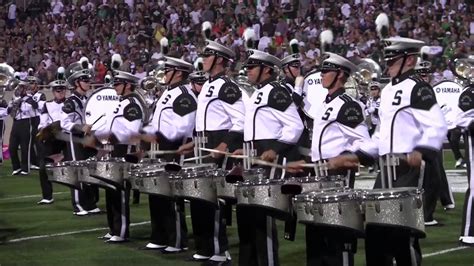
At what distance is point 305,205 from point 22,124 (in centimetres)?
1546

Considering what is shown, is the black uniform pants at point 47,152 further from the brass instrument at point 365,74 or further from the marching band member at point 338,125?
the marching band member at point 338,125

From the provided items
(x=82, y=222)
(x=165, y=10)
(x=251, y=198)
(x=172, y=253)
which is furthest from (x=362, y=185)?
(x=165, y=10)

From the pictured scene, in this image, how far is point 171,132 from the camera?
11.6 meters

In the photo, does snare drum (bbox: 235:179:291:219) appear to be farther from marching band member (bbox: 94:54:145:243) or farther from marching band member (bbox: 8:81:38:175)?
marching band member (bbox: 8:81:38:175)

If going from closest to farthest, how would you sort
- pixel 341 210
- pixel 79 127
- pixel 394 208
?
pixel 394 208 < pixel 341 210 < pixel 79 127

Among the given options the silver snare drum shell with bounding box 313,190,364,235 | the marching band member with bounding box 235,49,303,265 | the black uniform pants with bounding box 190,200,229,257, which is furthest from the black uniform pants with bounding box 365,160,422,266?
the black uniform pants with bounding box 190,200,229,257

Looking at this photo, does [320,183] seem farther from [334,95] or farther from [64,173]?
[64,173]

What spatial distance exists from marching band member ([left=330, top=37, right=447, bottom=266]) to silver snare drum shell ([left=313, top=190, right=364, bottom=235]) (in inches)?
7.5

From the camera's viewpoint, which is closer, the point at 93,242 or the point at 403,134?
the point at 403,134

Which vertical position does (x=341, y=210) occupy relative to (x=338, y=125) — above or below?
below

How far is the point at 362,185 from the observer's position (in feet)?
55.5

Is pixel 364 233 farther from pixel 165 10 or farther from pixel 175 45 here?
pixel 165 10

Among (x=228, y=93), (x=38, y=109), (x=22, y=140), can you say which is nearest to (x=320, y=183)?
(x=228, y=93)

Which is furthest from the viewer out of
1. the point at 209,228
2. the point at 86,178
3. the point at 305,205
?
the point at 86,178
